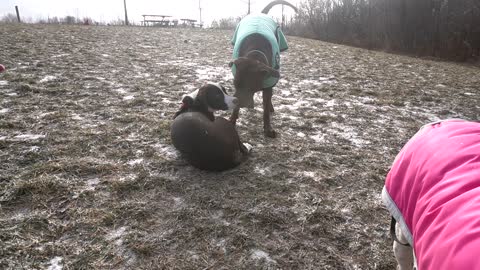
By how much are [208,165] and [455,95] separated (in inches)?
227

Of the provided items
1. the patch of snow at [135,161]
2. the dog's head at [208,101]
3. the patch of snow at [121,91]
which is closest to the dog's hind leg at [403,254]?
the dog's head at [208,101]

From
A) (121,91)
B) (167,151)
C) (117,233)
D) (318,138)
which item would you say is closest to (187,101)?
(167,151)

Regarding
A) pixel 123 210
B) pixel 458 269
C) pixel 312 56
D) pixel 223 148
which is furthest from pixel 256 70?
pixel 312 56

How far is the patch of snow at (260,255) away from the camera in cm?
226

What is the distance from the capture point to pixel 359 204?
2914mm

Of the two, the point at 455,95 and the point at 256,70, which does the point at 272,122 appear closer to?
the point at 256,70

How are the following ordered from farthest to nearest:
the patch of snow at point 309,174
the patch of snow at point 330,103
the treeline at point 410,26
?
1. the treeline at point 410,26
2. the patch of snow at point 330,103
3. the patch of snow at point 309,174

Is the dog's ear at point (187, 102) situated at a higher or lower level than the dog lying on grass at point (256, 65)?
lower

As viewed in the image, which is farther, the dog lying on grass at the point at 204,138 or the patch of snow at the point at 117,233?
the dog lying on grass at the point at 204,138

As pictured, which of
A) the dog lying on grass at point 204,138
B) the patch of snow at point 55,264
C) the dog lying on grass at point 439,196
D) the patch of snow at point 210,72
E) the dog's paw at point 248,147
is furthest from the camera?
the patch of snow at point 210,72

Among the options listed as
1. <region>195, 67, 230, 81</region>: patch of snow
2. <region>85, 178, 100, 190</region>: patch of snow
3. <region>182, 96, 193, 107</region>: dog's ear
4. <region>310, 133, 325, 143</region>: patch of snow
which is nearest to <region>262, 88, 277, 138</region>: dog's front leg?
<region>310, 133, 325, 143</region>: patch of snow

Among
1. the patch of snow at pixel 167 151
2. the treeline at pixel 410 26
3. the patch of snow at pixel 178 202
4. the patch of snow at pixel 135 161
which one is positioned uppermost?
the treeline at pixel 410 26

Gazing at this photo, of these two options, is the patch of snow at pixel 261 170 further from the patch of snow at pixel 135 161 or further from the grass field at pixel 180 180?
the patch of snow at pixel 135 161

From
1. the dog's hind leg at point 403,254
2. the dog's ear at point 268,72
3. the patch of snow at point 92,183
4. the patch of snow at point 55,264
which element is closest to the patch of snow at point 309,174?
the dog's ear at point 268,72
